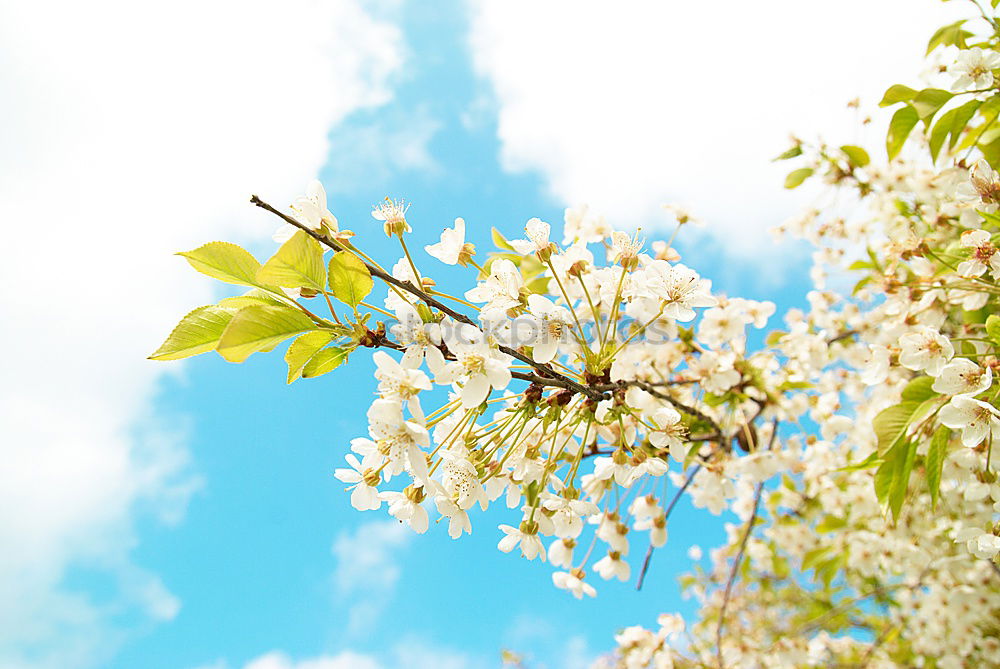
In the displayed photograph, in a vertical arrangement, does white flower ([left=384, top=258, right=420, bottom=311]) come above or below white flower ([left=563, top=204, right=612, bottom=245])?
below

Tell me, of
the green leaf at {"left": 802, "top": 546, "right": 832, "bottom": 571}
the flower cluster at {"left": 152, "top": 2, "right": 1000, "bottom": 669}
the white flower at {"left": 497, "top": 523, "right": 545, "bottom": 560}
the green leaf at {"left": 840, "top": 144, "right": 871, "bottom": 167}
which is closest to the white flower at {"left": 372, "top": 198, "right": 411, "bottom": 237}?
the flower cluster at {"left": 152, "top": 2, "right": 1000, "bottom": 669}

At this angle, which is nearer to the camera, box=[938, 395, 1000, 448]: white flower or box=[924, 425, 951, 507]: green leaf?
box=[938, 395, 1000, 448]: white flower

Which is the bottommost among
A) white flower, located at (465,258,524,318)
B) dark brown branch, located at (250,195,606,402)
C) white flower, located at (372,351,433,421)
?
white flower, located at (372,351,433,421)

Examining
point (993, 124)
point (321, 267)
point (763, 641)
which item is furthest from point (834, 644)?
point (321, 267)

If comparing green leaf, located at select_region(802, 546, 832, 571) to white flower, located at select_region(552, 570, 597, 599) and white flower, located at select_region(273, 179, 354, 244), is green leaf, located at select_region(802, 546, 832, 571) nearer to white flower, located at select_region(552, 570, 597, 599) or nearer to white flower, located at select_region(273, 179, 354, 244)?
white flower, located at select_region(552, 570, 597, 599)

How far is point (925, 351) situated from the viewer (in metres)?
1.75

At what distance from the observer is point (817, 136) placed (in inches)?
121

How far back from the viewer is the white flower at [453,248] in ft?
5.14

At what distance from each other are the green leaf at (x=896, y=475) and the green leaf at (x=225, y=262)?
5.58ft

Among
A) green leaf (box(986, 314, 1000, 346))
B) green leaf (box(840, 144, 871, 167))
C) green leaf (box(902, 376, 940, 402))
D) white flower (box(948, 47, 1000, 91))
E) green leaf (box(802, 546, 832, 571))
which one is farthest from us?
green leaf (box(802, 546, 832, 571))

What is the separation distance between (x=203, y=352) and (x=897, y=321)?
2.41 metres

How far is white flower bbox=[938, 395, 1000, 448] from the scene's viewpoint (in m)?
1.43

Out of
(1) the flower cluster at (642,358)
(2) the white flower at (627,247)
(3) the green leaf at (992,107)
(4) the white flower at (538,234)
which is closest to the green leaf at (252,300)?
(1) the flower cluster at (642,358)

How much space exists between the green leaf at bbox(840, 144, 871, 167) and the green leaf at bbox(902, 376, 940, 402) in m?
1.57
